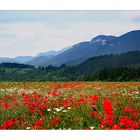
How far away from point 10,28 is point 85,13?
7.54 feet

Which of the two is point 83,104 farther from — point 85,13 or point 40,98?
point 85,13

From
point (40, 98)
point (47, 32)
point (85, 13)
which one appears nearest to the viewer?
point (40, 98)

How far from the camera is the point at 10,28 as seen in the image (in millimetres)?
10711

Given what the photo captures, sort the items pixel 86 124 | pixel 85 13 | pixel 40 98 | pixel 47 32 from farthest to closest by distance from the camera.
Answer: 1. pixel 47 32
2. pixel 85 13
3. pixel 40 98
4. pixel 86 124
